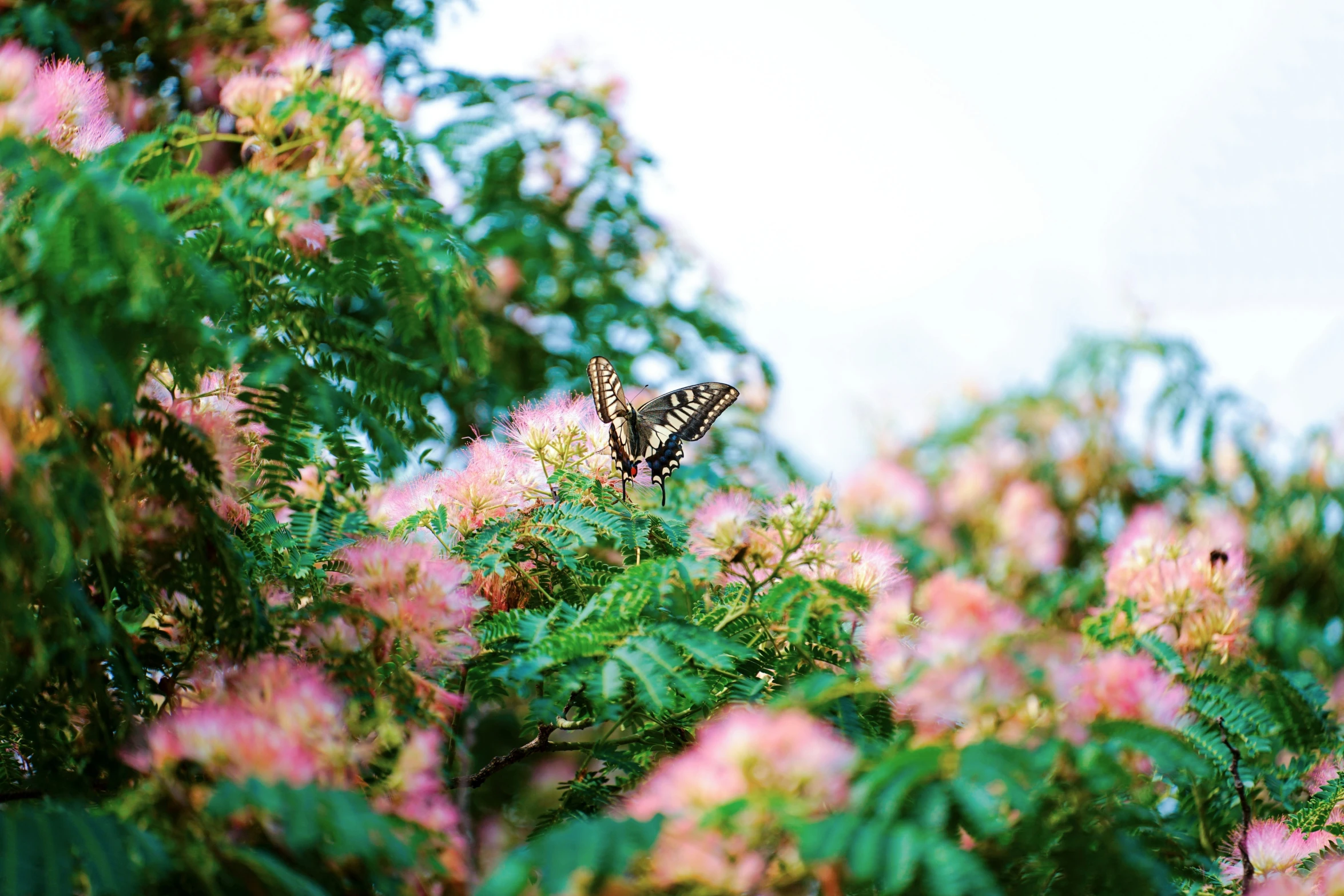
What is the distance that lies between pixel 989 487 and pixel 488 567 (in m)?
4.12

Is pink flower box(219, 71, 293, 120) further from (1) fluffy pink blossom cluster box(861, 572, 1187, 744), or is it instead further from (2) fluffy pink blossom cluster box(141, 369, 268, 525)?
(1) fluffy pink blossom cluster box(861, 572, 1187, 744)

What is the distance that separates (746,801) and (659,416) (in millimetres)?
2287

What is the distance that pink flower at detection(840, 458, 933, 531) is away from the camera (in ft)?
17.1

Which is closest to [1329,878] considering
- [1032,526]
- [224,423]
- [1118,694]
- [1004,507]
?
[1118,694]

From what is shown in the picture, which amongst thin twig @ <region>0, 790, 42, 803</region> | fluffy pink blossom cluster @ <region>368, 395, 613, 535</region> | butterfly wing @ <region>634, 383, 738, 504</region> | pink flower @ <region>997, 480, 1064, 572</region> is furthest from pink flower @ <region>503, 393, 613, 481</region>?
pink flower @ <region>997, 480, 1064, 572</region>

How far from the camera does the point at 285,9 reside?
4359 mm

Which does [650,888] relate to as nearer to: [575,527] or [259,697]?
[259,697]

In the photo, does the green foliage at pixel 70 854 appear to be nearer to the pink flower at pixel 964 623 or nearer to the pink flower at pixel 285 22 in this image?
the pink flower at pixel 964 623

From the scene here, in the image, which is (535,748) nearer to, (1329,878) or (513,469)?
(513,469)

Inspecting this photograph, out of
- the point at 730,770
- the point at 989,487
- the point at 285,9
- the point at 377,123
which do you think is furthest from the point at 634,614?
the point at 989,487

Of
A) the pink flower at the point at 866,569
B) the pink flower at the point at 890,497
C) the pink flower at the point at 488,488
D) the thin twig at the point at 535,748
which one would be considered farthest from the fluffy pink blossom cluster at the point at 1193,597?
→ the pink flower at the point at 890,497

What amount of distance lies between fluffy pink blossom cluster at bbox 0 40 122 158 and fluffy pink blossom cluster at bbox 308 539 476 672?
3.11 feet

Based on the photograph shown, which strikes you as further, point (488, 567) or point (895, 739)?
point (488, 567)

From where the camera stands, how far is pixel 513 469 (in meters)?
2.53
